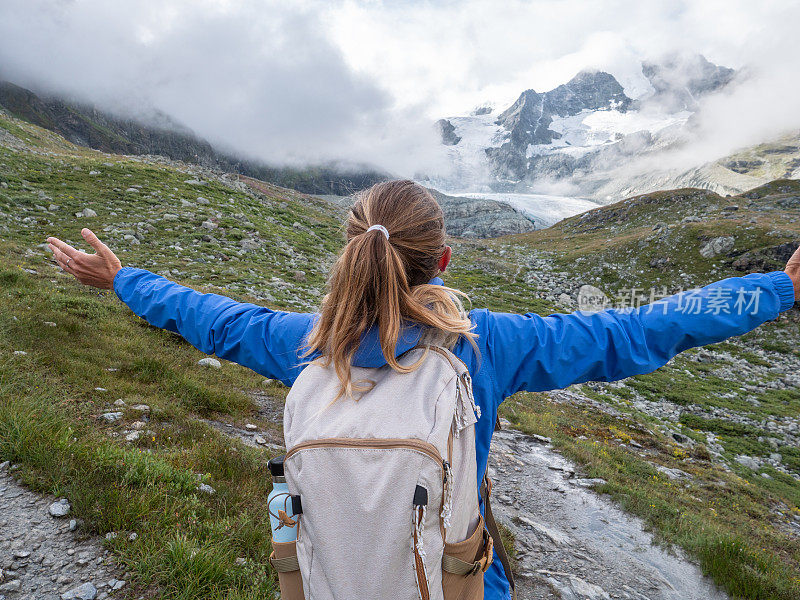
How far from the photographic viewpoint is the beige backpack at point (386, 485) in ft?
4.68

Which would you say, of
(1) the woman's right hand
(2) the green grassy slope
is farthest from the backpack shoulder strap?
(2) the green grassy slope

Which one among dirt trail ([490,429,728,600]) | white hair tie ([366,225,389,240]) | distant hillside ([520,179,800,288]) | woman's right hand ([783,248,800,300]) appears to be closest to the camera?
white hair tie ([366,225,389,240])

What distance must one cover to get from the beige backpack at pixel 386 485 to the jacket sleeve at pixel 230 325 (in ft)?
1.91

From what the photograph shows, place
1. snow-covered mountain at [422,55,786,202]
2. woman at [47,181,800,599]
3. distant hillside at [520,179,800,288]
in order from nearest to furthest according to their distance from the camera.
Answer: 1. woman at [47,181,800,599]
2. distant hillside at [520,179,800,288]
3. snow-covered mountain at [422,55,786,202]

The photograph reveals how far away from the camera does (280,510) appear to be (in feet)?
5.40

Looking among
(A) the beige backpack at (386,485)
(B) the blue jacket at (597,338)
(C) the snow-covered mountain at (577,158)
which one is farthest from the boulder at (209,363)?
(C) the snow-covered mountain at (577,158)

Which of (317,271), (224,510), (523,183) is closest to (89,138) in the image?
(317,271)

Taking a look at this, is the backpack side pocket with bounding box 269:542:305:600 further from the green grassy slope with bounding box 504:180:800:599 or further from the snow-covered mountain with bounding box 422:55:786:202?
the snow-covered mountain with bounding box 422:55:786:202

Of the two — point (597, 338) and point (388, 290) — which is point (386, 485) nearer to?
point (388, 290)

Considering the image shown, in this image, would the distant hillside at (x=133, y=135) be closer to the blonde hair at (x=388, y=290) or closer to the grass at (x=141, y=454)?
the grass at (x=141, y=454)

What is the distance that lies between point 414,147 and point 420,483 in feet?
664

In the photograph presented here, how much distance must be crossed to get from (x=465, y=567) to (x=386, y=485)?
58 centimetres

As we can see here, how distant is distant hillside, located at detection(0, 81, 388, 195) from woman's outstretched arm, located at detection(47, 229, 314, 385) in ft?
176

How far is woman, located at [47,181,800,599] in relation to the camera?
67.2 inches
